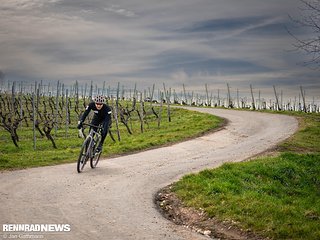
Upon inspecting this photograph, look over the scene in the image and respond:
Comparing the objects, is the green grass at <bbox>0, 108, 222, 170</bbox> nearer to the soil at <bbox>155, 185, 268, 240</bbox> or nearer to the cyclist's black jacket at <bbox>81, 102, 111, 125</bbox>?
the cyclist's black jacket at <bbox>81, 102, 111, 125</bbox>

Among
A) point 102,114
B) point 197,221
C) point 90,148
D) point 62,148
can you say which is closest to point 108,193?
point 197,221

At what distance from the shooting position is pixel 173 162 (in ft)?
54.2

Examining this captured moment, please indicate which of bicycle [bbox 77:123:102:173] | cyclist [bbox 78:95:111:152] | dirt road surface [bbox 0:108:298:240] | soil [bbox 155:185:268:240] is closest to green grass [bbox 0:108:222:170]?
dirt road surface [bbox 0:108:298:240]

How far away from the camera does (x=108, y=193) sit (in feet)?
35.3

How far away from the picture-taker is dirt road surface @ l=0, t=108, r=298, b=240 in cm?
788

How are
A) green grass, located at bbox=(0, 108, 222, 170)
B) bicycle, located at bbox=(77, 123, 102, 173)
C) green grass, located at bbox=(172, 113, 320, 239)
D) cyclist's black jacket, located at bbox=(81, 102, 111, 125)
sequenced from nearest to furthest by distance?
green grass, located at bbox=(172, 113, 320, 239), bicycle, located at bbox=(77, 123, 102, 173), cyclist's black jacket, located at bbox=(81, 102, 111, 125), green grass, located at bbox=(0, 108, 222, 170)

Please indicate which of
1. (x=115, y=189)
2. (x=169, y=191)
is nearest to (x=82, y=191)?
(x=115, y=189)

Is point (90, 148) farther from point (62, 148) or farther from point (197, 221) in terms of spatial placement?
point (62, 148)

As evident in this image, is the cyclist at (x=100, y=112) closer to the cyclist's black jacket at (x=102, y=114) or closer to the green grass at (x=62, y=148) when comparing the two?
the cyclist's black jacket at (x=102, y=114)

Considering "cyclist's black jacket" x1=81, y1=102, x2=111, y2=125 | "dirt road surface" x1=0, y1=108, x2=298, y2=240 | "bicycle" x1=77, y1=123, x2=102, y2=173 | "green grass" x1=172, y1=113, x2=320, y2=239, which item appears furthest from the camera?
"cyclist's black jacket" x1=81, y1=102, x2=111, y2=125

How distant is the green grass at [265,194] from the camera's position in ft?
27.1

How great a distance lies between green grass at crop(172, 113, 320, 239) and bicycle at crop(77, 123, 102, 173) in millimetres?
3621

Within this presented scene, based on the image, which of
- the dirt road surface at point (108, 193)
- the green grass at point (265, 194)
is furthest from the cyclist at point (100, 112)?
the green grass at point (265, 194)

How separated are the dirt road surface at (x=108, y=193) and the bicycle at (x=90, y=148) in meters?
0.33
